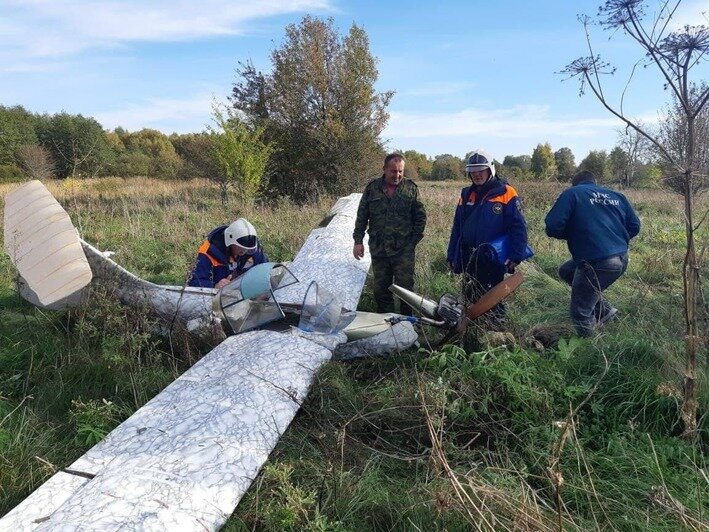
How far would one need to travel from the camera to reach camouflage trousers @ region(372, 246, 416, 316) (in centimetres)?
524

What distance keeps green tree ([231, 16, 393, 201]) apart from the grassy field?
13627 mm

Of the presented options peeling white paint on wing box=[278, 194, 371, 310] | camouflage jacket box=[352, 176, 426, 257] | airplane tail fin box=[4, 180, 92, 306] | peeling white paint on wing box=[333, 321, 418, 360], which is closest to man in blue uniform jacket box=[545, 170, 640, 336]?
camouflage jacket box=[352, 176, 426, 257]

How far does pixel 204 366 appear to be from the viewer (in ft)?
10.6

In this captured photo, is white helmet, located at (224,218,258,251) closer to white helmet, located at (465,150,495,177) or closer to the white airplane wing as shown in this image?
the white airplane wing

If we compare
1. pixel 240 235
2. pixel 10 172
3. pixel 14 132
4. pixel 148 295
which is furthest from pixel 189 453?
pixel 14 132

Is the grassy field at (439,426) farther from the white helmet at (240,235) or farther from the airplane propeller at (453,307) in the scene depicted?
the white helmet at (240,235)

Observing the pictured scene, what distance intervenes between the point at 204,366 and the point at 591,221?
3634 millimetres

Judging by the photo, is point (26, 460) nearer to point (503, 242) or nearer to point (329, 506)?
point (329, 506)

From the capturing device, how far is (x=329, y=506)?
2.36 metres

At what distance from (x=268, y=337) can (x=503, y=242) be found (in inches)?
96.5

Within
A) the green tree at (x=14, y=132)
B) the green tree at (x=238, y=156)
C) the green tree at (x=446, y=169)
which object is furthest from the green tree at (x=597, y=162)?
the green tree at (x=14, y=132)

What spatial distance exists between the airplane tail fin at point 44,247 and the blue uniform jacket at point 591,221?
424cm

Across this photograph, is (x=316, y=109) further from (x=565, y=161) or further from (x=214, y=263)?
(x=565, y=161)

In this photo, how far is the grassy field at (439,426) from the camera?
223 cm
